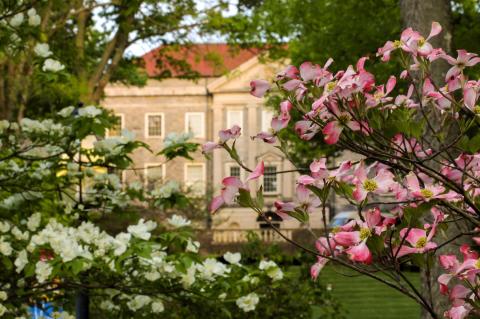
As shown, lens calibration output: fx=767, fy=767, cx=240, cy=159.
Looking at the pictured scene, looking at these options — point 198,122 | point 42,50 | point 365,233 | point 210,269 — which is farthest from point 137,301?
point 198,122

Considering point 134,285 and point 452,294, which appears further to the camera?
point 134,285

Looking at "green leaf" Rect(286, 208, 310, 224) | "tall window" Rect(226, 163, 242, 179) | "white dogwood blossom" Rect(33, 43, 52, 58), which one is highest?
"white dogwood blossom" Rect(33, 43, 52, 58)

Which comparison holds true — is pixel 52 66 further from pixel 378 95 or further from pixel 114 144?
pixel 378 95

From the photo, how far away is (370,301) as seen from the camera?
15055mm

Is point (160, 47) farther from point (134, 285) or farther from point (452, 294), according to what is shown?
point (452, 294)

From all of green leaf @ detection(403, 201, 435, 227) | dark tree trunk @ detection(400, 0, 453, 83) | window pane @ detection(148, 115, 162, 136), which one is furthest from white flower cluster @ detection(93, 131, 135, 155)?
window pane @ detection(148, 115, 162, 136)

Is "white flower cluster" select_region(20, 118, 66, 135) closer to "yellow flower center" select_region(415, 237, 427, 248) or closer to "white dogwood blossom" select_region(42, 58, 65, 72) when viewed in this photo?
"white dogwood blossom" select_region(42, 58, 65, 72)

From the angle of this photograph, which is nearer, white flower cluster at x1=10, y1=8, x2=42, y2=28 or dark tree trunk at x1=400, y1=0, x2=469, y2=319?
white flower cluster at x1=10, y1=8, x2=42, y2=28

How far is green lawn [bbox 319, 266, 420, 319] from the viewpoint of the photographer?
43.7 feet

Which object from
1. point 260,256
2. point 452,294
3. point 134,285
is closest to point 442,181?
point 452,294

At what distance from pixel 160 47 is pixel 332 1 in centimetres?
415

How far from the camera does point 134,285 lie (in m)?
4.37

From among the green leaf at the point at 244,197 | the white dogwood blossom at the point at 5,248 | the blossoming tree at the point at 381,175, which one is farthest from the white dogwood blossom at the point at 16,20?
the green leaf at the point at 244,197

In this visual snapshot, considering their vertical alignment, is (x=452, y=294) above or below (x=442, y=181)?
below
